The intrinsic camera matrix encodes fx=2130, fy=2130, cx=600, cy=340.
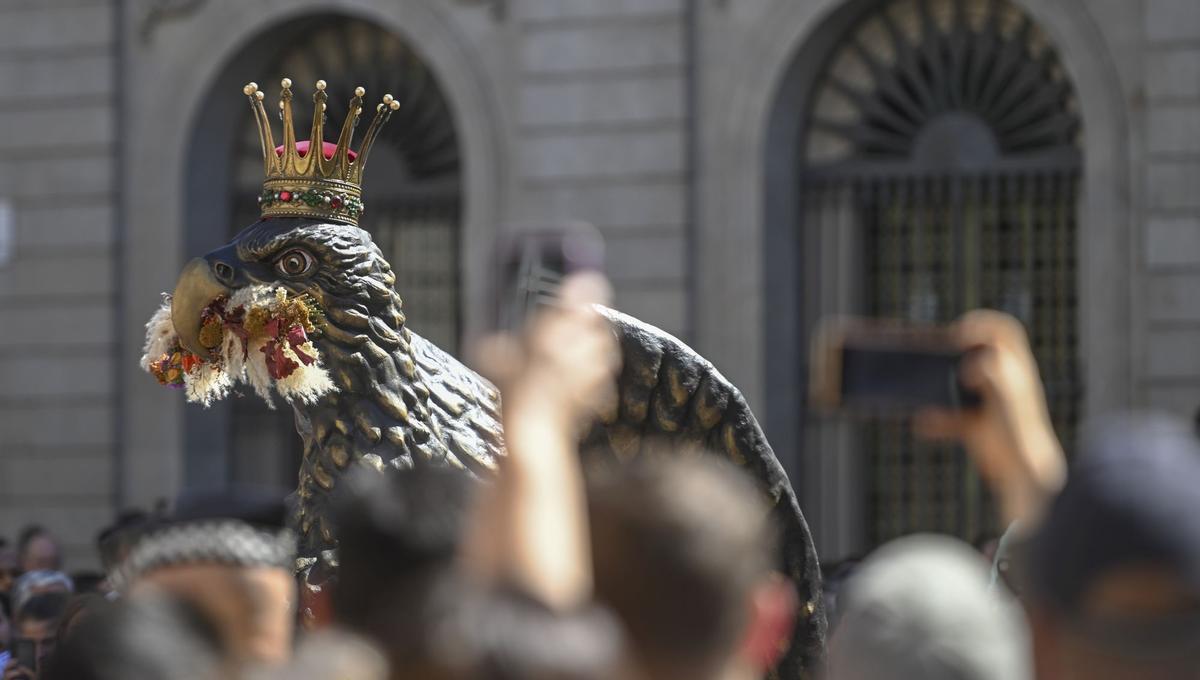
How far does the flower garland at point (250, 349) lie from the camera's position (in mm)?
5469

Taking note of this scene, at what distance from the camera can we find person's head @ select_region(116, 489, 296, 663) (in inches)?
131

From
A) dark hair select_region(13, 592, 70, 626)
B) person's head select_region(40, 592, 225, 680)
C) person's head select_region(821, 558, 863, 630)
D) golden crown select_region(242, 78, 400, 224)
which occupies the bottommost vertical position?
dark hair select_region(13, 592, 70, 626)

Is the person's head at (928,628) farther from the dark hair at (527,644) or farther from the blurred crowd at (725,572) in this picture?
the dark hair at (527,644)

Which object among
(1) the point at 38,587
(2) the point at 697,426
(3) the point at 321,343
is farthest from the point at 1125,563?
(1) the point at 38,587

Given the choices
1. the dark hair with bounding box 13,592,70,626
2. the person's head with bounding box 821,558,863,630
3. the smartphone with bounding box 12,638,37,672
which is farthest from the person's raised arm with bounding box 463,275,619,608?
the dark hair with bounding box 13,592,70,626

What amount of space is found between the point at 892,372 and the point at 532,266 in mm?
667

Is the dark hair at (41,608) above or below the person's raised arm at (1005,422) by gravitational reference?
below

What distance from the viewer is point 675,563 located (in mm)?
2707

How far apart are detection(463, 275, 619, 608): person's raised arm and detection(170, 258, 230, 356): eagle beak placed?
115 inches

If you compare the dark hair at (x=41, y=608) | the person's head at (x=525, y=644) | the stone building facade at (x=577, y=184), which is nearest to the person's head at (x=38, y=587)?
the dark hair at (x=41, y=608)

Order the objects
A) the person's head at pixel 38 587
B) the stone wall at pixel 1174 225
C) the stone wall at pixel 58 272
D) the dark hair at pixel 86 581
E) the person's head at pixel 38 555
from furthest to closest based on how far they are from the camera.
A: the stone wall at pixel 58 272 < the stone wall at pixel 1174 225 < the person's head at pixel 38 555 < the dark hair at pixel 86 581 < the person's head at pixel 38 587

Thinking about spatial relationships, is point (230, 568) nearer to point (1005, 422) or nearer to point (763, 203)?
point (1005, 422)

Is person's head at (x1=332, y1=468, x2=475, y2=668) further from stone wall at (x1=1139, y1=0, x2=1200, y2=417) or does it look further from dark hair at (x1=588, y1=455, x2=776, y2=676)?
stone wall at (x1=1139, y1=0, x2=1200, y2=417)

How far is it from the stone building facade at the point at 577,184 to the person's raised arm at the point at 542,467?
938cm
